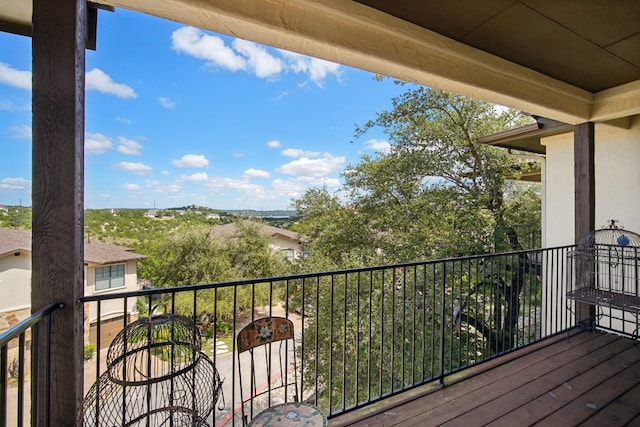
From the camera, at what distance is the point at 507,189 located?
761cm

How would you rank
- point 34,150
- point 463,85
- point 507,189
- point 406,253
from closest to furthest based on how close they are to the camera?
point 34,150, point 463,85, point 406,253, point 507,189

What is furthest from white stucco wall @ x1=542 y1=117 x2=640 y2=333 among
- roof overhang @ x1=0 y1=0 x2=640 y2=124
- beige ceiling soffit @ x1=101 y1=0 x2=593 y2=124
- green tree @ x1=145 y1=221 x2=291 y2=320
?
green tree @ x1=145 y1=221 x2=291 y2=320

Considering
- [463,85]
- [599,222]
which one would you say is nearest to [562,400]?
[463,85]

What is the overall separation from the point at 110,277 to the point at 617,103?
53.6 feet

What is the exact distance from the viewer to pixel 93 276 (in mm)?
12320

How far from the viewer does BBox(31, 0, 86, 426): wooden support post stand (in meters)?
1.29

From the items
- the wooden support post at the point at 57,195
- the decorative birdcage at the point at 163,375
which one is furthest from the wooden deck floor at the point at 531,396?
the wooden support post at the point at 57,195

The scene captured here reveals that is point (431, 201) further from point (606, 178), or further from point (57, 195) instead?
point (57, 195)

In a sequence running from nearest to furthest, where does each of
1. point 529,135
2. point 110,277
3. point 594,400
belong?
point 594,400 → point 529,135 → point 110,277

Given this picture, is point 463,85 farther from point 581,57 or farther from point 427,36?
point 581,57

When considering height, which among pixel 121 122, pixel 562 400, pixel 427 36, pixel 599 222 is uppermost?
pixel 121 122

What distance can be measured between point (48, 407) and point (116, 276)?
48.1ft

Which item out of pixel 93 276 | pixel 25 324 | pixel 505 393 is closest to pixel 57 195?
pixel 25 324

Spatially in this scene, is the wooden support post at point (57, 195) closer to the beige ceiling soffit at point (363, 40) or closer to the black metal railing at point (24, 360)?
the black metal railing at point (24, 360)
